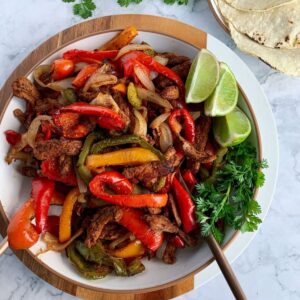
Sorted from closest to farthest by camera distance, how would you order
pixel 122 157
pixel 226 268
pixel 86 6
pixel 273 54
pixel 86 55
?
1. pixel 226 268
2. pixel 122 157
3. pixel 86 55
4. pixel 273 54
5. pixel 86 6

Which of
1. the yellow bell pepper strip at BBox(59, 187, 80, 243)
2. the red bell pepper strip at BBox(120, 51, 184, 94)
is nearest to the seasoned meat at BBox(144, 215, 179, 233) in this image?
the yellow bell pepper strip at BBox(59, 187, 80, 243)

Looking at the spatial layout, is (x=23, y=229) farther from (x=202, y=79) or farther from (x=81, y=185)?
(x=202, y=79)

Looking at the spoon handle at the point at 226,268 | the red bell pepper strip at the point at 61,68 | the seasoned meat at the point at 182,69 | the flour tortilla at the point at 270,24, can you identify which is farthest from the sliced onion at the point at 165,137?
the flour tortilla at the point at 270,24

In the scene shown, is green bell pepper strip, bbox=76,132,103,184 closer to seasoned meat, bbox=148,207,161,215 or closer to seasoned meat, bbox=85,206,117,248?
seasoned meat, bbox=85,206,117,248

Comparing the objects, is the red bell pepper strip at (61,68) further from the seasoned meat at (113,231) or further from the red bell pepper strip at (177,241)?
the red bell pepper strip at (177,241)

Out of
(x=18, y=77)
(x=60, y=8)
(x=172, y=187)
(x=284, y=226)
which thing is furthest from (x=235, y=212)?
(x=60, y=8)

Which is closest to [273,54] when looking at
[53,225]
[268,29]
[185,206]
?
→ [268,29]
